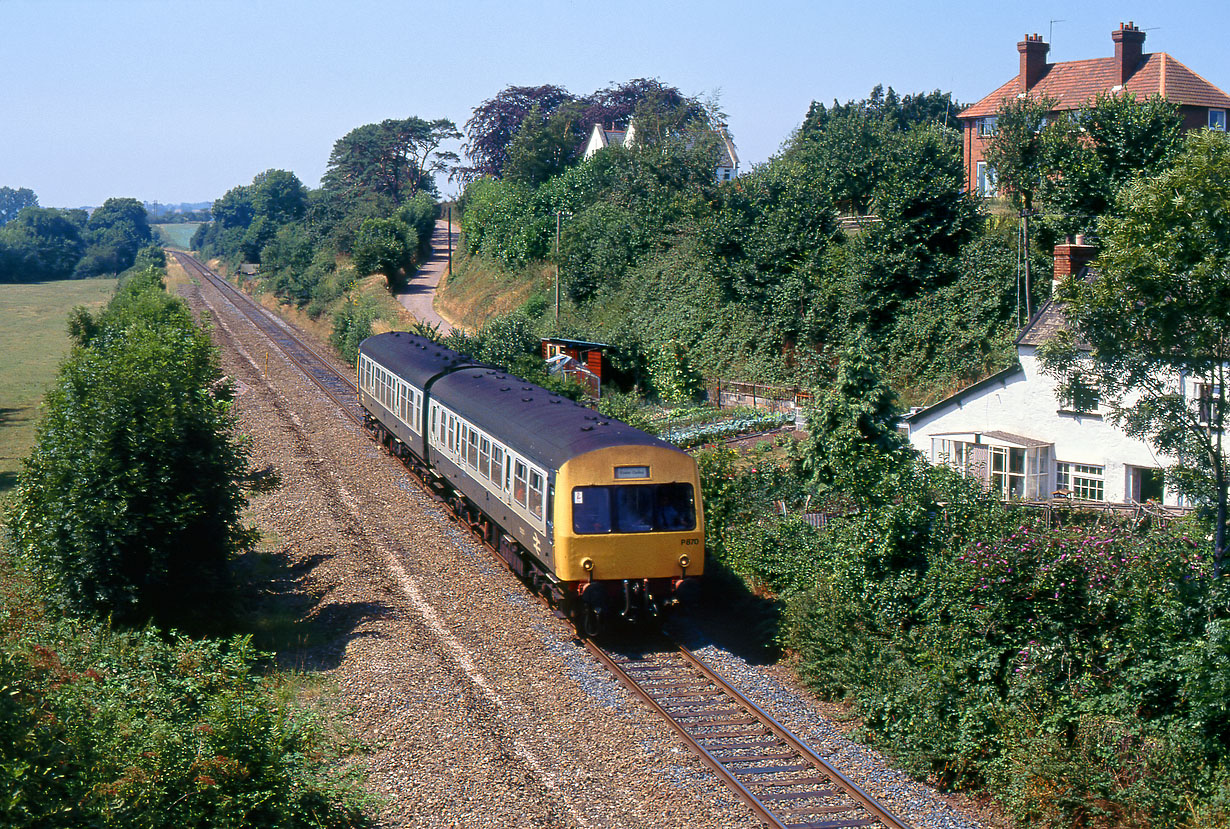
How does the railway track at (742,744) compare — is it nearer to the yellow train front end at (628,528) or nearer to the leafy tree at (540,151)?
the yellow train front end at (628,528)

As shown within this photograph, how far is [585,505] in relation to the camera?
1423 cm

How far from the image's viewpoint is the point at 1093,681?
11.0 metres

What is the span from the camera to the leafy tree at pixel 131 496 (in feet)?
45.5

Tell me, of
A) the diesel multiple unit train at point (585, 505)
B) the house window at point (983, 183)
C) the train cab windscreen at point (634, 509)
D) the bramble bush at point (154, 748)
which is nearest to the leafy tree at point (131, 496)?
the bramble bush at point (154, 748)

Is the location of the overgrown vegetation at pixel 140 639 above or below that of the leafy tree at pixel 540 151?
below

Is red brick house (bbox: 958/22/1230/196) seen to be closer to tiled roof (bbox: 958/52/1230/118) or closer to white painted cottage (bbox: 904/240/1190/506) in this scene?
tiled roof (bbox: 958/52/1230/118)

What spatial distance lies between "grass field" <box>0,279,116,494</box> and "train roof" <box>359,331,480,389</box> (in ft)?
25.0

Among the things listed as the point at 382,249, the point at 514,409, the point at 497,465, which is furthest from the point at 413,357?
the point at 382,249

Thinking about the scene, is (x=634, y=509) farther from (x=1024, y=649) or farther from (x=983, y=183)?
(x=983, y=183)

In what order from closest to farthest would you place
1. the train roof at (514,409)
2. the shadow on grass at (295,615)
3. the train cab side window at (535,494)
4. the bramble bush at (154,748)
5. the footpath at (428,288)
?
the bramble bush at (154,748), the shadow on grass at (295,615), the train roof at (514,409), the train cab side window at (535,494), the footpath at (428,288)

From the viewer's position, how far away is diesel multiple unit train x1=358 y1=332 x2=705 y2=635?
14.2 meters

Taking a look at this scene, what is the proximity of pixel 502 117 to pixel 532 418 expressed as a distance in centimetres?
6988

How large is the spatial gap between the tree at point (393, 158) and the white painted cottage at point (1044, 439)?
80584 mm

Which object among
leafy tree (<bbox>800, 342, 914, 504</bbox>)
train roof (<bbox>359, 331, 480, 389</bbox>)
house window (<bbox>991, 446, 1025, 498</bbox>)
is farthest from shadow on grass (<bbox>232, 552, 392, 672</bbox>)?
house window (<bbox>991, 446, 1025, 498</bbox>)
